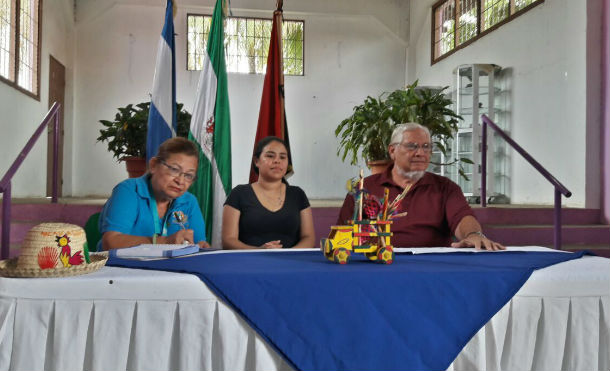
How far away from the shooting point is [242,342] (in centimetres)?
127

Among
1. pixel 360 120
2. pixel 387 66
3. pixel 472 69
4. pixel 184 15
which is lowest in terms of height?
pixel 360 120

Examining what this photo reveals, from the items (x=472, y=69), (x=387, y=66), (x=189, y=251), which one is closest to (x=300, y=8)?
(x=387, y=66)

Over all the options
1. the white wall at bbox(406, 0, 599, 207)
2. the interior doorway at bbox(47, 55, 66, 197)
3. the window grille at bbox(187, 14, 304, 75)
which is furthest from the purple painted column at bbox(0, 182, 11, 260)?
the window grille at bbox(187, 14, 304, 75)

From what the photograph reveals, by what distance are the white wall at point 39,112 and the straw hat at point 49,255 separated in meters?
5.02

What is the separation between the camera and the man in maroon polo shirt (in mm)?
2309

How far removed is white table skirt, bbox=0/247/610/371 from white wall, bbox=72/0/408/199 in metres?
7.18

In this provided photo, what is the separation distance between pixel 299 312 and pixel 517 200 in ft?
18.0

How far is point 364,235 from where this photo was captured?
1.55 metres

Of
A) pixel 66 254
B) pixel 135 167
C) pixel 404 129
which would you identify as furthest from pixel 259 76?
pixel 66 254

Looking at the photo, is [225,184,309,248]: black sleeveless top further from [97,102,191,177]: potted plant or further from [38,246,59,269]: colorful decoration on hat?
[97,102,191,177]: potted plant

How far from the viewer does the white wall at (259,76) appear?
811cm

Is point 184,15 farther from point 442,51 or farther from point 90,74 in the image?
point 442,51

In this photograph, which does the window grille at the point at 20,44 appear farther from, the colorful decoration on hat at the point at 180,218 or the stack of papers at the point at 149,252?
the stack of papers at the point at 149,252

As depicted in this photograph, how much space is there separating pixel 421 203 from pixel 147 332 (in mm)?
1426
